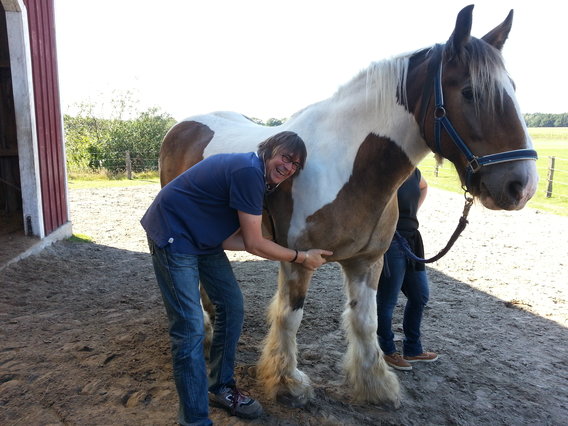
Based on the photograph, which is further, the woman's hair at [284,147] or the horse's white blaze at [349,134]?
the horse's white blaze at [349,134]

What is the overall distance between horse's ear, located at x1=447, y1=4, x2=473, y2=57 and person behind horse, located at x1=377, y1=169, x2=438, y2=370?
3.54 ft

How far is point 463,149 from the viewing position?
1.95 metres

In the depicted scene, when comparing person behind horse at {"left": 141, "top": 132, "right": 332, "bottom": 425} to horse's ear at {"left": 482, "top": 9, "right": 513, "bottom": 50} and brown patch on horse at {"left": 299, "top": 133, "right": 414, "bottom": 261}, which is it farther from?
horse's ear at {"left": 482, "top": 9, "right": 513, "bottom": 50}

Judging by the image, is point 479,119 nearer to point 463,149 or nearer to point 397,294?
point 463,149

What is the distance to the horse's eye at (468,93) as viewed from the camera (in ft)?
6.27

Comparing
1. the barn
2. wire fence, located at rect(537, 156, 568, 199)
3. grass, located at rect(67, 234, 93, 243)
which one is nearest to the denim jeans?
the barn

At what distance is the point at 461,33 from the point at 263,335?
2623 mm

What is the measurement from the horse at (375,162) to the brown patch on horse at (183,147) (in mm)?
531

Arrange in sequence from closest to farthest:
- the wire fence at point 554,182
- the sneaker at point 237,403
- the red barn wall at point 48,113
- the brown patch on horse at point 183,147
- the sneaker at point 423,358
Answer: the sneaker at point 237,403 → the sneaker at point 423,358 → the brown patch on horse at point 183,147 → the red barn wall at point 48,113 → the wire fence at point 554,182

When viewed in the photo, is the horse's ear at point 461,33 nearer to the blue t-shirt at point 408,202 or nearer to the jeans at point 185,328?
the blue t-shirt at point 408,202

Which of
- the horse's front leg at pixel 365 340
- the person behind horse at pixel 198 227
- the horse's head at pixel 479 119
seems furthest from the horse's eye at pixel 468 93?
the horse's front leg at pixel 365 340

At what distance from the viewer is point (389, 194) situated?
2338 millimetres

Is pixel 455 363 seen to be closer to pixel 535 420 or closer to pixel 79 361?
pixel 535 420

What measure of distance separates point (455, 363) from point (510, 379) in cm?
36
